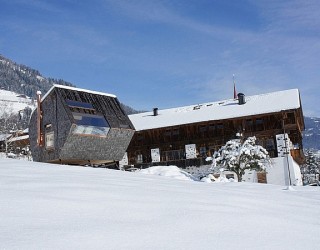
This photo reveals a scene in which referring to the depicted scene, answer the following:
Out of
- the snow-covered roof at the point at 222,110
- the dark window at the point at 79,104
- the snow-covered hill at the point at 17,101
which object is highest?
the snow-covered hill at the point at 17,101

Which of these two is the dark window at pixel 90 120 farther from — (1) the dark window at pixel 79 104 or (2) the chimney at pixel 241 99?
(2) the chimney at pixel 241 99

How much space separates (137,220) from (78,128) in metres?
19.4

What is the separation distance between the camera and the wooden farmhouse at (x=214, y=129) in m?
36.1

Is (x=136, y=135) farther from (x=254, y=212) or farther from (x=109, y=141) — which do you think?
(x=254, y=212)

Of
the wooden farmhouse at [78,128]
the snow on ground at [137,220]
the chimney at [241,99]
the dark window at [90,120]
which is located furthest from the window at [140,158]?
the snow on ground at [137,220]

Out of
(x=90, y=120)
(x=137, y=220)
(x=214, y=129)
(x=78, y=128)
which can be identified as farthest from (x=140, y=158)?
(x=137, y=220)

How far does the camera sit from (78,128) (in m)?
22.4

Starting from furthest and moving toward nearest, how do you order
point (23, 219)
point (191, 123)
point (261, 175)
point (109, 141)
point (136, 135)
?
point (136, 135), point (191, 123), point (261, 175), point (109, 141), point (23, 219)

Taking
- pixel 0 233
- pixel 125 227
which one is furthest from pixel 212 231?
pixel 0 233

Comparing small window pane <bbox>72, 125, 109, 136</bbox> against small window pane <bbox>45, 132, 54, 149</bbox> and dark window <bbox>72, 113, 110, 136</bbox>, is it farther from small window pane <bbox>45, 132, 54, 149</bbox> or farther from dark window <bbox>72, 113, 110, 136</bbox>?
small window pane <bbox>45, 132, 54, 149</bbox>

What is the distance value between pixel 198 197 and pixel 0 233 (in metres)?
3.03

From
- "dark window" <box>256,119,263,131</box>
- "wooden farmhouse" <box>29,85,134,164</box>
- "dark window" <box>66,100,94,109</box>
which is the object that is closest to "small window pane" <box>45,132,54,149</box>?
"wooden farmhouse" <box>29,85,134,164</box>

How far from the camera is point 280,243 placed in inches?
127

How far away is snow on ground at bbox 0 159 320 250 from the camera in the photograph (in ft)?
9.36
